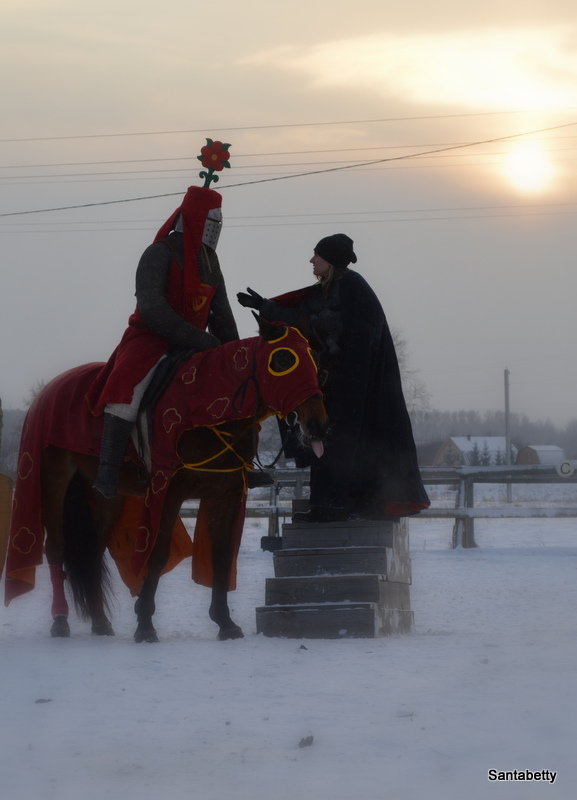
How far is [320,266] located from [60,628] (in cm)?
240

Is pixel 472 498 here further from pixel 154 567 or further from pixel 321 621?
pixel 154 567

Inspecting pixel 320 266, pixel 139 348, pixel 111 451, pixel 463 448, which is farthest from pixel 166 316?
pixel 463 448

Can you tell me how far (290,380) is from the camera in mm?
5387

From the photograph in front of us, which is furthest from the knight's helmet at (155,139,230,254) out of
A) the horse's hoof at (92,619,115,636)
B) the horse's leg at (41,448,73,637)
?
the horse's hoof at (92,619,115,636)

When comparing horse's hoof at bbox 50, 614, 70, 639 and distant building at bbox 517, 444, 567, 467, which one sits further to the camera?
distant building at bbox 517, 444, 567, 467

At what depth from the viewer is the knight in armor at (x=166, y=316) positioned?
5730 mm

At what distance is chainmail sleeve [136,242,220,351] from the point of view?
5.86m

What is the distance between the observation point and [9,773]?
3381 millimetres

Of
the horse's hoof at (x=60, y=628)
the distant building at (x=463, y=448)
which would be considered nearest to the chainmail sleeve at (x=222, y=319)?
the horse's hoof at (x=60, y=628)

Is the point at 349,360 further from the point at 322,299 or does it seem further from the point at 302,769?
the point at 302,769

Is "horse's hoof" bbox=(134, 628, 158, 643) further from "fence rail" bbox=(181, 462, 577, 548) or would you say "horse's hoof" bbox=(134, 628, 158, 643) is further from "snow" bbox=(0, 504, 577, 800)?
"fence rail" bbox=(181, 462, 577, 548)

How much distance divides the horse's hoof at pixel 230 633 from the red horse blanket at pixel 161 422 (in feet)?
0.88

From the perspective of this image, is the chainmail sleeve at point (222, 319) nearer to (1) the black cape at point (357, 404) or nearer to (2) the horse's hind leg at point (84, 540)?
(1) the black cape at point (357, 404)

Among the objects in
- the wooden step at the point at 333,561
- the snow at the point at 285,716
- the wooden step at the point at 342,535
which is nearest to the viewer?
the snow at the point at 285,716
